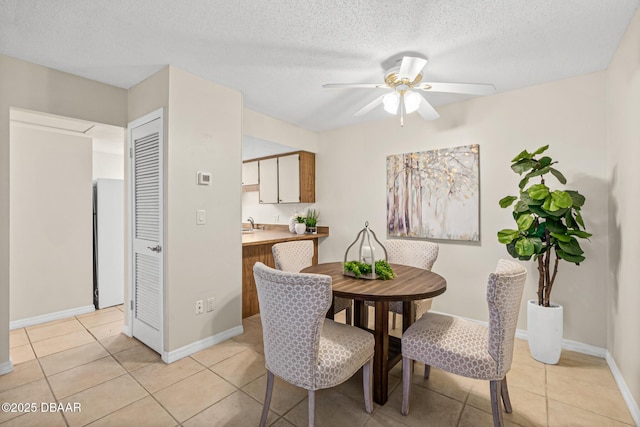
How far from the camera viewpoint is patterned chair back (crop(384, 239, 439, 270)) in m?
2.84

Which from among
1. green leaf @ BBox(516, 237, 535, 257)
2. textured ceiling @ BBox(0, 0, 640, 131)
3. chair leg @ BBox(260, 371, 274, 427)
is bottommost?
chair leg @ BBox(260, 371, 274, 427)

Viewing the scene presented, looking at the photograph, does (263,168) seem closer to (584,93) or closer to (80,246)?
(80,246)

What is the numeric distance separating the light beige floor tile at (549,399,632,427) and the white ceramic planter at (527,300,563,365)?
0.59 meters

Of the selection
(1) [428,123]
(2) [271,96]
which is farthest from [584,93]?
(2) [271,96]

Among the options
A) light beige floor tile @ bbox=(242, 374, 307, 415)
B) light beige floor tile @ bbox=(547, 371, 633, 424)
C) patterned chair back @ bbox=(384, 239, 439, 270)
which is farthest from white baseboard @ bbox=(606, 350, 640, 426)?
light beige floor tile @ bbox=(242, 374, 307, 415)

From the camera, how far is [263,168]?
4930 millimetres

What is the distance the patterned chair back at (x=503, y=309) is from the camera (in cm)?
154

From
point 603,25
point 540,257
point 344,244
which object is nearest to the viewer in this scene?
point 603,25

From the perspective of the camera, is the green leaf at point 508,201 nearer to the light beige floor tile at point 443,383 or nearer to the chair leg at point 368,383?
the light beige floor tile at point 443,383

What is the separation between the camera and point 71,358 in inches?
98.7

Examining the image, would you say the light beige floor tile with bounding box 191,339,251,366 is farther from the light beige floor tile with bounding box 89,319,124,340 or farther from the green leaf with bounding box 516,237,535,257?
the green leaf with bounding box 516,237,535,257

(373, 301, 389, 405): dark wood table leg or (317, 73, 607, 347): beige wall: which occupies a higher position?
(317, 73, 607, 347): beige wall

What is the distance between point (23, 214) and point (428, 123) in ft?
14.7

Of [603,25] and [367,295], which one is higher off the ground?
[603,25]
